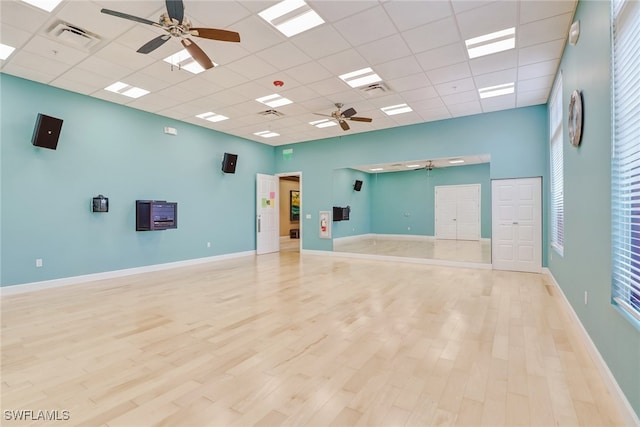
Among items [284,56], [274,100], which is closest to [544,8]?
[284,56]

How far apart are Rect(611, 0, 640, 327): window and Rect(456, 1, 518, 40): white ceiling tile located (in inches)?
54.2

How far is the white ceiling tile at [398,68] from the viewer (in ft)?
14.5

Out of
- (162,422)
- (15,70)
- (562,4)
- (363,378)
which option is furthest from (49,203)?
(562,4)

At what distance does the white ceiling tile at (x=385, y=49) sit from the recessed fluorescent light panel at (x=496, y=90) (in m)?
2.16

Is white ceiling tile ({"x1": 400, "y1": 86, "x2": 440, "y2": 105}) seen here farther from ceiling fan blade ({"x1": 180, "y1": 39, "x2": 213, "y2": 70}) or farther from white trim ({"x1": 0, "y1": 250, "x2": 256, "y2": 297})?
white trim ({"x1": 0, "y1": 250, "x2": 256, "y2": 297})

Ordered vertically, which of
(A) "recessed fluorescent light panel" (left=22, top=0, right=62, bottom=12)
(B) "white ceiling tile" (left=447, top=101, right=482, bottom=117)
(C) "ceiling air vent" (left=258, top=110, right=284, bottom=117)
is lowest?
(C) "ceiling air vent" (left=258, top=110, right=284, bottom=117)

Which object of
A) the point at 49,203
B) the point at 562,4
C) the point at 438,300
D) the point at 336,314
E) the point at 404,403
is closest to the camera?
the point at 404,403

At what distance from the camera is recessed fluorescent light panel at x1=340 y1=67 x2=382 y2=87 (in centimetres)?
478

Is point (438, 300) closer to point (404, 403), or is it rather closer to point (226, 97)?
point (404, 403)

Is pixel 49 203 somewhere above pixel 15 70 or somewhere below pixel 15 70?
below

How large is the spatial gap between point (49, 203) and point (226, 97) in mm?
3569

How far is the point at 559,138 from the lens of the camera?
4621 mm

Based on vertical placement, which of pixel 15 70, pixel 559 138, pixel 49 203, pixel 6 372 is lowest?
pixel 6 372

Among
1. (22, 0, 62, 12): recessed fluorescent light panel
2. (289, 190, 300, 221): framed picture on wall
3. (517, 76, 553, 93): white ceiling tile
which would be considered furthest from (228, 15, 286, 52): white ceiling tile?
(289, 190, 300, 221): framed picture on wall
